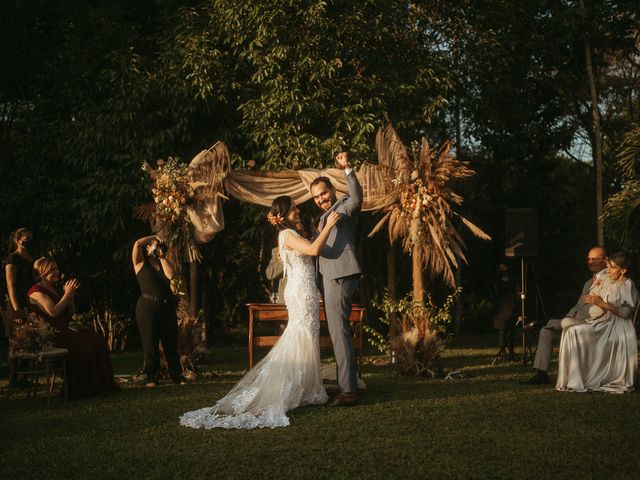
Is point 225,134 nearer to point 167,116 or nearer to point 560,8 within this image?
point 167,116

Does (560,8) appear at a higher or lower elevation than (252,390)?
higher

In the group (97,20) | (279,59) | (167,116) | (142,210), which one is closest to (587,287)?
(142,210)

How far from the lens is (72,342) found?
7.78 metres

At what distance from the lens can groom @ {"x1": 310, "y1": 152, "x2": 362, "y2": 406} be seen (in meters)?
6.84

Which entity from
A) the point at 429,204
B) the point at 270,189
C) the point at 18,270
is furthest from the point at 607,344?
the point at 18,270

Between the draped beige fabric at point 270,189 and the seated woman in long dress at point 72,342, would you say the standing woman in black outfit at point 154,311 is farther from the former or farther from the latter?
the draped beige fabric at point 270,189

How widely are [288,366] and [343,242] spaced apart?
3.60ft

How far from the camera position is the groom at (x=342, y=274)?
684 cm

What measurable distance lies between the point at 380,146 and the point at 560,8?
8.54 m

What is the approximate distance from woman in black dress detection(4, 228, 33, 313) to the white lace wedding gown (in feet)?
11.3

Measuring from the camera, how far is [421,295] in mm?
10211

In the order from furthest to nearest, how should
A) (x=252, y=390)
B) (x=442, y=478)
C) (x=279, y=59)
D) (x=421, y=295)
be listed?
(x=279, y=59), (x=421, y=295), (x=252, y=390), (x=442, y=478)

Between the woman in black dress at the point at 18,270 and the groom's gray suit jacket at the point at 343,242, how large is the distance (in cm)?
385

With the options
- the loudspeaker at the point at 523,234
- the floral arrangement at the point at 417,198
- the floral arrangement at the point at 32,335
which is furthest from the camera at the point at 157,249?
the loudspeaker at the point at 523,234
